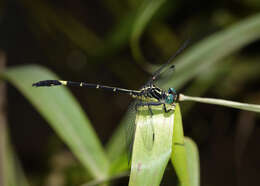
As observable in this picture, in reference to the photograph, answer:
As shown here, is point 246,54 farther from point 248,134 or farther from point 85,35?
point 85,35

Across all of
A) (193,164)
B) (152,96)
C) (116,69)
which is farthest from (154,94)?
(116,69)

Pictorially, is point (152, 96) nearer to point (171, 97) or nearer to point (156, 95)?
point (156, 95)

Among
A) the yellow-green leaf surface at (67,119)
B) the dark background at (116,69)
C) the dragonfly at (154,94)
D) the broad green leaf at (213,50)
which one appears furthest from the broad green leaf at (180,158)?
the dark background at (116,69)

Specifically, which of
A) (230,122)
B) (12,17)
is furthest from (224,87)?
(12,17)

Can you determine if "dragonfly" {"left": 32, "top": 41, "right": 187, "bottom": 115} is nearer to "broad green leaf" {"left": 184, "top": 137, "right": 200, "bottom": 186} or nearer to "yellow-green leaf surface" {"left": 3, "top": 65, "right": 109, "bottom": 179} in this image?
"yellow-green leaf surface" {"left": 3, "top": 65, "right": 109, "bottom": 179}

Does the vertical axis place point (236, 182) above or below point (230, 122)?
below

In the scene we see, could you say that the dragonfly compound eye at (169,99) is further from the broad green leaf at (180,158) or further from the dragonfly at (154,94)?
the broad green leaf at (180,158)
